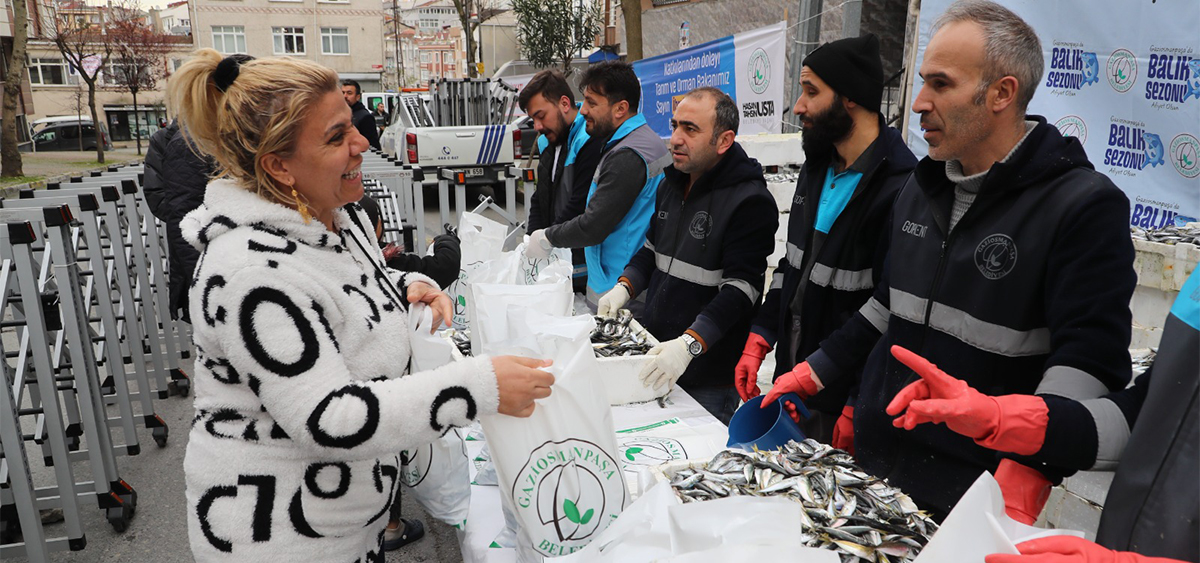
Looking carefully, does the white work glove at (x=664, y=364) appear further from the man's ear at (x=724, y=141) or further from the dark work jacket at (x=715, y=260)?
the man's ear at (x=724, y=141)

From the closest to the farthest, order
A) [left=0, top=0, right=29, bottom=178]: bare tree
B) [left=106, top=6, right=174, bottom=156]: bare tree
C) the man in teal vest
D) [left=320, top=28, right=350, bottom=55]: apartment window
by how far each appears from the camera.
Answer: the man in teal vest < [left=0, top=0, right=29, bottom=178]: bare tree < [left=106, top=6, right=174, bottom=156]: bare tree < [left=320, top=28, right=350, bottom=55]: apartment window

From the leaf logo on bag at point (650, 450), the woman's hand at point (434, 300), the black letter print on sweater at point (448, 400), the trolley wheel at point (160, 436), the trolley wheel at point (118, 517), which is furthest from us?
the trolley wheel at point (160, 436)

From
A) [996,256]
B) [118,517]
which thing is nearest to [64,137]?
[118,517]

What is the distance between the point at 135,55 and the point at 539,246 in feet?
127

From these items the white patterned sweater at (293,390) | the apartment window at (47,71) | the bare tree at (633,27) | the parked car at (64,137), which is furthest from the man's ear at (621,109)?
the apartment window at (47,71)

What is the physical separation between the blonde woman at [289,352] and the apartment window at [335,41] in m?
53.1

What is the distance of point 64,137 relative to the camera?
3706 cm

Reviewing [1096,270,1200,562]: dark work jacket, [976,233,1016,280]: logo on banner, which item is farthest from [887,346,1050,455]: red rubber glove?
[976,233,1016,280]: logo on banner

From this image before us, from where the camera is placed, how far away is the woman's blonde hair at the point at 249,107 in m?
1.58

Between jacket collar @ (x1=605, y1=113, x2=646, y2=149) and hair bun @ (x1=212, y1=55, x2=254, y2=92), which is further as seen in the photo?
jacket collar @ (x1=605, y1=113, x2=646, y2=149)

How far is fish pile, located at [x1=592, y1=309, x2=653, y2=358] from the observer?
117 inches

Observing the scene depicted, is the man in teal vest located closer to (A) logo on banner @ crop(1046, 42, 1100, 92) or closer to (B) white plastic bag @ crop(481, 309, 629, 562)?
(B) white plastic bag @ crop(481, 309, 629, 562)

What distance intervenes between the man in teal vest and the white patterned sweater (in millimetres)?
2415

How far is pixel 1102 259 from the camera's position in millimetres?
1679
